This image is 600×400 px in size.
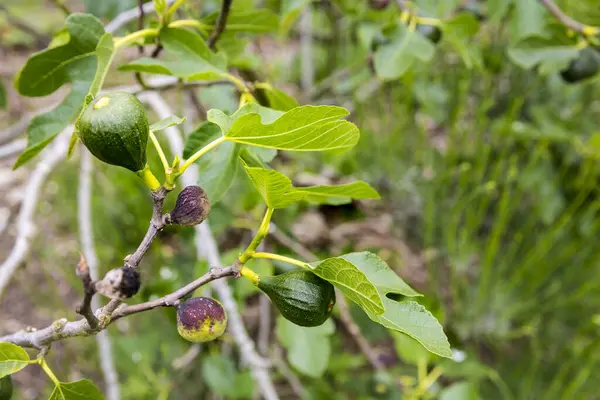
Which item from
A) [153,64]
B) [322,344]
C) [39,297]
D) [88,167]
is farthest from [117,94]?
[39,297]

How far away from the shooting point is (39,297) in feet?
6.29

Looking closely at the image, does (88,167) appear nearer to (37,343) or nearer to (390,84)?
(37,343)

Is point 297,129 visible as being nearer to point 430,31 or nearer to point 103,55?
point 103,55

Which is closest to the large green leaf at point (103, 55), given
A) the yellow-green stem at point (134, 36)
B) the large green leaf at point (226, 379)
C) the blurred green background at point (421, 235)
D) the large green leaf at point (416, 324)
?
the yellow-green stem at point (134, 36)

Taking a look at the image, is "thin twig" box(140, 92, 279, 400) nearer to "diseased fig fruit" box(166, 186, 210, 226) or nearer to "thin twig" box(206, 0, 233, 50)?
"thin twig" box(206, 0, 233, 50)

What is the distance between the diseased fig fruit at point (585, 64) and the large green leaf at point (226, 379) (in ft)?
3.06

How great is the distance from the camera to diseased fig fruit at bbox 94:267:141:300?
363 millimetres

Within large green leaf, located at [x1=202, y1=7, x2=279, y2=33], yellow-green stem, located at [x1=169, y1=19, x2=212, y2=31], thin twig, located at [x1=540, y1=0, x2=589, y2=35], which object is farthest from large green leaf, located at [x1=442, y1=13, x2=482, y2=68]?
yellow-green stem, located at [x1=169, y1=19, x2=212, y2=31]

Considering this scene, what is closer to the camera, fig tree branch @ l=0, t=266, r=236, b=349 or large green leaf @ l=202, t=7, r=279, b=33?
fig tree branch @ l=0, t=266, r=236, b=349

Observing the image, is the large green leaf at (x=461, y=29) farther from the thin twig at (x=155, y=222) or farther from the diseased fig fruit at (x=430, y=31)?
A: the thin twig at (x=155, y=222)

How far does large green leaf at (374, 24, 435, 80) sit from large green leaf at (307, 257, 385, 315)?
0.53 meters

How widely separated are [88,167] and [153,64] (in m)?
0.74

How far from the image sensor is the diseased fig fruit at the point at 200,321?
1.45 feet

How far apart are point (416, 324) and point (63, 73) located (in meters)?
0.52
